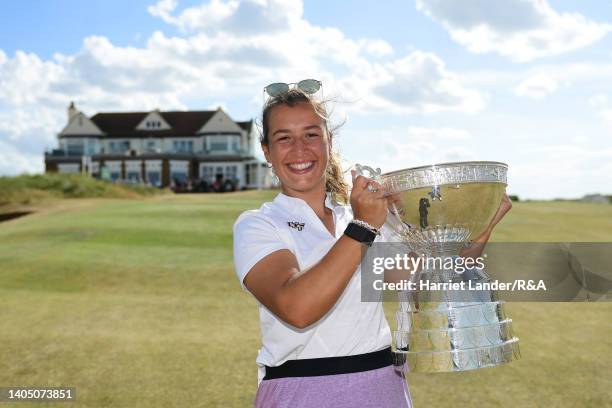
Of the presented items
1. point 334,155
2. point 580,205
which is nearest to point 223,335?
point 334,155

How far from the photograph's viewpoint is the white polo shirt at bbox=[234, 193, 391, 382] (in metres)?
2.70

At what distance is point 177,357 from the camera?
26.2 feet

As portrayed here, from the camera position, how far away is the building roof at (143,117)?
66688 mm

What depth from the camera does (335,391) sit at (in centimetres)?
269

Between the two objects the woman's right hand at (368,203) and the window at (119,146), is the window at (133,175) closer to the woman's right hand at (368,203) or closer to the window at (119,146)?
the window at (119,146)

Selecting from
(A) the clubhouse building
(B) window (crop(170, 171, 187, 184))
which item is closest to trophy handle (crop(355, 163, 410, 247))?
(A) the clubhouse building

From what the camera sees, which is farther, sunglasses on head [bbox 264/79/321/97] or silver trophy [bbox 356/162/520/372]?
sunglasses on head [bbox 264/79/321/97]

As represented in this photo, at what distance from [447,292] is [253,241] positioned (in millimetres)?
930

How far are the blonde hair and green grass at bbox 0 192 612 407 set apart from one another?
3779 mm

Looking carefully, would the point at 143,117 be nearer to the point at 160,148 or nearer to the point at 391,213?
the point at 160,148

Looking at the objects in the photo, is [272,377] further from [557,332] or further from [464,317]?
[557,332]

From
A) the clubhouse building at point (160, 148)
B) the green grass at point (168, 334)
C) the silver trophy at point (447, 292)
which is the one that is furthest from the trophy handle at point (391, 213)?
the clubhouse building at point (160, 148)

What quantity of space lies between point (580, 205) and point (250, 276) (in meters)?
27.9

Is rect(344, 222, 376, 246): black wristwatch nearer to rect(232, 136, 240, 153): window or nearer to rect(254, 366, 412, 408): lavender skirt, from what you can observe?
rect(254, 366, 412, 408): lavender skirt
